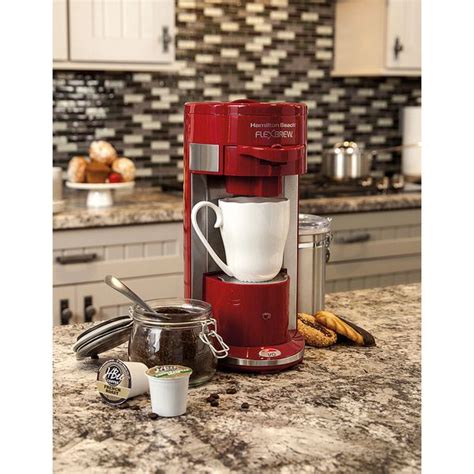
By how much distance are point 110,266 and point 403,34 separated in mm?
1976

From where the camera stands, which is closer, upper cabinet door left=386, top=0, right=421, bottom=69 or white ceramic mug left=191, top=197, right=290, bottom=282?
white ceramic mug left=191, top=197, right=290, bottom=282

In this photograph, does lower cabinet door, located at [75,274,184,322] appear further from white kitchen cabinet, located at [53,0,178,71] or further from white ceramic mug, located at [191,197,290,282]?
white ceramic mug, located at [191,197,290,282]

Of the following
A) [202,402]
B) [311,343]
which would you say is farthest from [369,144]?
[202,402]

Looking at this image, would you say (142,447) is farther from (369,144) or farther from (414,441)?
(369,144)

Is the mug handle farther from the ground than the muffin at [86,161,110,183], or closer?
closer

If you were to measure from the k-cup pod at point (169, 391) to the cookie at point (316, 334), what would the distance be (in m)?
0.45

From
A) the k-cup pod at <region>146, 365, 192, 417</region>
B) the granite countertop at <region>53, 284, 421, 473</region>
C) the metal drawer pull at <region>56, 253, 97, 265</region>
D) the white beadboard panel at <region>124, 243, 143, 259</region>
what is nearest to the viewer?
the granite countertop at <region>53, 284, 421, 473</region>

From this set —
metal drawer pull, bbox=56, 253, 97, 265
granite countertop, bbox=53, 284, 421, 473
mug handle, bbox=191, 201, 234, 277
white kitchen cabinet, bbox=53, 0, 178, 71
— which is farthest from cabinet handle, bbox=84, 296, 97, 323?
mug handle, bbox=191, 201, 234, 277

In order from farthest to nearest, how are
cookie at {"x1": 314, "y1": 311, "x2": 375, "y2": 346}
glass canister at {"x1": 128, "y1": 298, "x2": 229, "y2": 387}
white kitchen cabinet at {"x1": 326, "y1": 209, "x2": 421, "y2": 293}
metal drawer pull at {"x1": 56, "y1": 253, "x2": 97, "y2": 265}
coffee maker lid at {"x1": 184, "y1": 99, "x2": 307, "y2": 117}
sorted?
white kitchen cabinet at {"x1": 326, "y1": 209, "x2": 421, "y2": 293}
metal drawer pull at {"x1": 56, "y1": 253, "x2": 97, "y2": 265}
cookie at {"x1": 314, "y1": 311, "x2": 375, "y2": 346}
coffee maker lid at {"x1": 184, "y1": 99, "x2": 307, "y2": 117}
glass canister at {"x1": 128, "y1": 298, "x2": 229, "y2": 387}

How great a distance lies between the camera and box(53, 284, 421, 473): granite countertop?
1.14 meters

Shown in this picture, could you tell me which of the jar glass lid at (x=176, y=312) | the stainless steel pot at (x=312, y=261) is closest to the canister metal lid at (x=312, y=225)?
the stainless steel pot at (x=312, y=261)

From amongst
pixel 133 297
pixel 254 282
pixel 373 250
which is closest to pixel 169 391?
pixel 133 297

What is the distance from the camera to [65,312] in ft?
10.5

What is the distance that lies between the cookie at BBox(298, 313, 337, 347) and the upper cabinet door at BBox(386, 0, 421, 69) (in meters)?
2.68
